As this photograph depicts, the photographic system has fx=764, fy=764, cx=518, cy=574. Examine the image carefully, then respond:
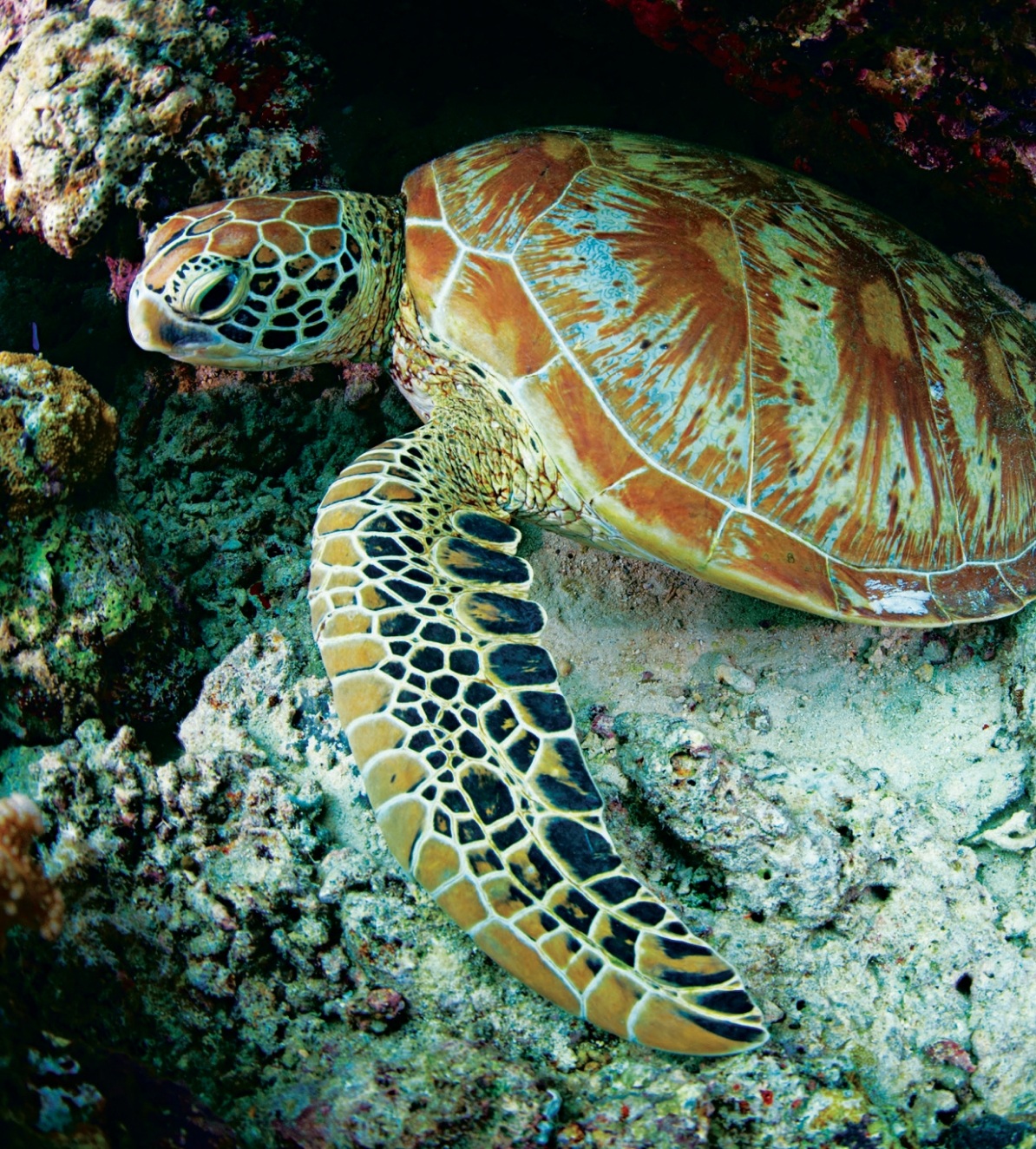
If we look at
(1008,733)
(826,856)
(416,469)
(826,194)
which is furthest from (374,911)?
(826,194)

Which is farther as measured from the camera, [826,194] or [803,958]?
[826,194]

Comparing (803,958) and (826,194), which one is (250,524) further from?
(826,194)

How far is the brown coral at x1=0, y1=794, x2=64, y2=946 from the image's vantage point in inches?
42.4

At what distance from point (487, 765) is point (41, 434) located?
107cm

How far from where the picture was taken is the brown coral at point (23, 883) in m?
1.08

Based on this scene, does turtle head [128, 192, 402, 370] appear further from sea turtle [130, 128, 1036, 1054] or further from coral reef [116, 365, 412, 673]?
coral reef [116, 365, 412, 673]

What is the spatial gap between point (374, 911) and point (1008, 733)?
138cm

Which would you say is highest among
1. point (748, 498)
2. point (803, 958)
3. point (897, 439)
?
point (897, 439)

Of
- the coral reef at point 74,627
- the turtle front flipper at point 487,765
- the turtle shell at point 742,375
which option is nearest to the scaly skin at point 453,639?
the turtle front flipper at point 487,765

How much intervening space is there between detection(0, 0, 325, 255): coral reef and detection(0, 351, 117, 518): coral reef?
51 centimetres

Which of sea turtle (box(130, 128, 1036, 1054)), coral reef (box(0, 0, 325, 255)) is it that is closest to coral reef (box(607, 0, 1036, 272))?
sea turtle (box(130, 128, 1036, 1054))

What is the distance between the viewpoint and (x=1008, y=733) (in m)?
1.66

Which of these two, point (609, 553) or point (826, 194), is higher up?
point (826, 194)

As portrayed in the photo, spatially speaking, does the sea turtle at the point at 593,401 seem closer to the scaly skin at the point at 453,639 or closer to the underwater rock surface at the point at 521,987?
the scaly skin at the point at 453,639
